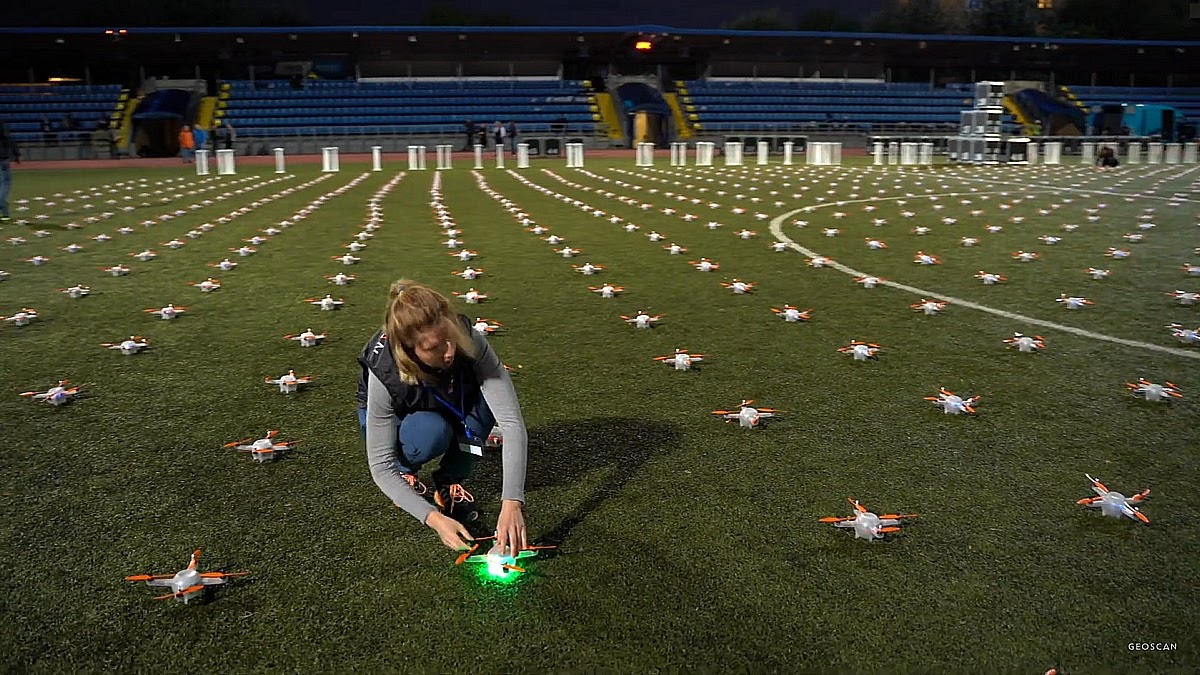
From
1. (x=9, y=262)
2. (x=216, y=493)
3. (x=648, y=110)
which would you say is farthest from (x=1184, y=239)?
(x=648, y=110)

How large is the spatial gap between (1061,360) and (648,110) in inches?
1449

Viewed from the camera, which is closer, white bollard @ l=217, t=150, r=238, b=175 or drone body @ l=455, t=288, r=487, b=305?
drone body @ l=455, t=288, r=487, b=305

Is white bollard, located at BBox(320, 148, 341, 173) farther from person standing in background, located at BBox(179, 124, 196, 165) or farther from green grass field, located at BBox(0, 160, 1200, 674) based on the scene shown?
green grass field, located at BBox(0, 160, 1200, 674)

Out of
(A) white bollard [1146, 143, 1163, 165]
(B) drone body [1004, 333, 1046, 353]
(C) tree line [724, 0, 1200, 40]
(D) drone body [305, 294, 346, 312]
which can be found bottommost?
(B) drone body [1004, 333, 1046, 353]

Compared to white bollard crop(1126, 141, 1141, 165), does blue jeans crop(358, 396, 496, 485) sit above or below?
below

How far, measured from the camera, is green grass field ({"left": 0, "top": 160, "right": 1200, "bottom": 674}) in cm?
219

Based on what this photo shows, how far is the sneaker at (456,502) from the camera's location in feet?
9.45

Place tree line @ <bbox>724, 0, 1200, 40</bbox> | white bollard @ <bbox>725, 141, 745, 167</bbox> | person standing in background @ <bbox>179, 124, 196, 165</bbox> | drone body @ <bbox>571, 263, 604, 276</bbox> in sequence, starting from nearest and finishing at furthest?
drone body @ <bbox>571, 263, 604, 276</bbox> → white bollard @ <bbox>725, 141, 745, 167</bbox> → person standing in background @ <bbox>179, 124, 196, 165</bbox> → tree line @ <bbox>724, 0, 1200, 40</bbox>

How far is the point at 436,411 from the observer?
112 inches

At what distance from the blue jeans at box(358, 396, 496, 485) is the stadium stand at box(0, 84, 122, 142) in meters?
36.4

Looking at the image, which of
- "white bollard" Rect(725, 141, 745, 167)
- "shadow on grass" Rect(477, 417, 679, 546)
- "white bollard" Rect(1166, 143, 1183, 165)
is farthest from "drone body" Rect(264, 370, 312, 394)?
"white bollard" Rect(1166, 143, 1183, 165)

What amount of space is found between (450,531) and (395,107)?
131 feet

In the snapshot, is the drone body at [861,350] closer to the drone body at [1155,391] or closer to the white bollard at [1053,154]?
the drone body at [1155,391]

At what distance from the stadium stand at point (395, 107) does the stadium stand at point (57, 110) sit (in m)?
4.88
